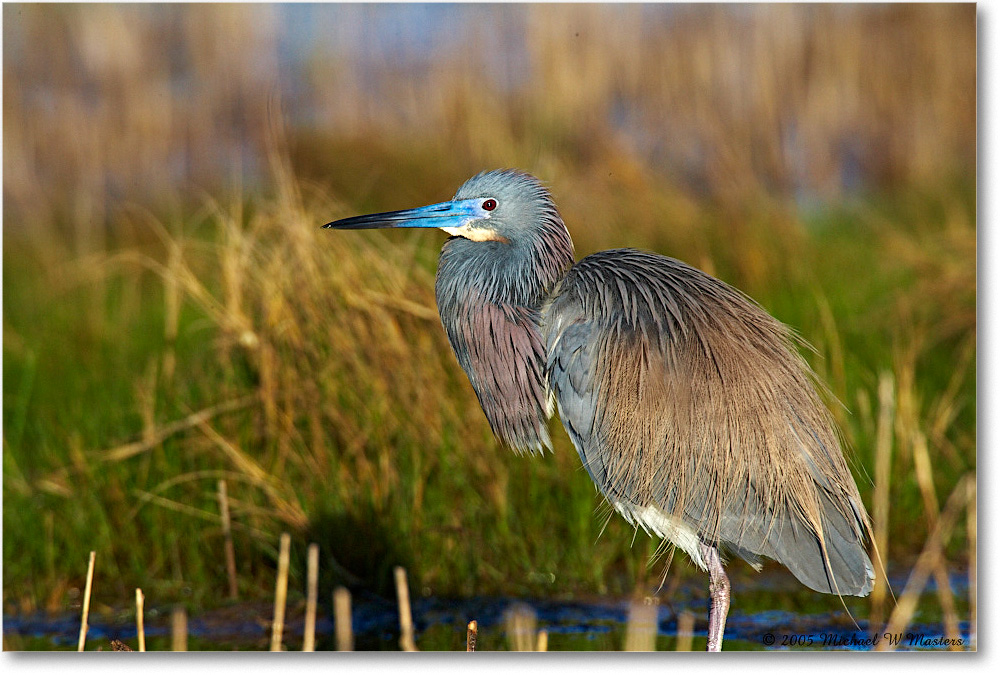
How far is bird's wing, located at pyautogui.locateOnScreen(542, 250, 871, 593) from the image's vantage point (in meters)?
3.18

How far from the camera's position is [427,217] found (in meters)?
3.38

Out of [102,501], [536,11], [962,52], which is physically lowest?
[102,501]

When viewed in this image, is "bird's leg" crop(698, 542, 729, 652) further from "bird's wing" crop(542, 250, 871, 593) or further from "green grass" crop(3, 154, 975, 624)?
"green grass" crop(3, 154, 975, 624)

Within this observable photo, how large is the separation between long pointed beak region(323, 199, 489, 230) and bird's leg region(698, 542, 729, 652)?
1.12 metres

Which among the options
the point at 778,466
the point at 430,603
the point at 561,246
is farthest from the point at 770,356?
the point at 430,603

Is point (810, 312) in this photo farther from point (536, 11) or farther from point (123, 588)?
point (123, 588)

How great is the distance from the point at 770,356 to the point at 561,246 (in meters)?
0.67

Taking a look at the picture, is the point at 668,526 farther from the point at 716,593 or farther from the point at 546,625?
the point at 546,625

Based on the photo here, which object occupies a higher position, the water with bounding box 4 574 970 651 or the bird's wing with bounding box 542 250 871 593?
the bird's wing with bounding box 542 250 871 593

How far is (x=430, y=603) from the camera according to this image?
159 inches

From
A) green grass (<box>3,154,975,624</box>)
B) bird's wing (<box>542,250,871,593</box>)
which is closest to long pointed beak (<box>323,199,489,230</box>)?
bird's wing (<box>542,250,871,593</box>)

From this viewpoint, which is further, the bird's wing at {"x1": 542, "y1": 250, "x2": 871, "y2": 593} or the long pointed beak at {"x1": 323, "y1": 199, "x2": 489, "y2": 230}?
the long pointed beak at {"x1": 323, "y1": 199, "x2": 489, "y2": 230}

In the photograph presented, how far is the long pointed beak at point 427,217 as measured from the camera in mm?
3357

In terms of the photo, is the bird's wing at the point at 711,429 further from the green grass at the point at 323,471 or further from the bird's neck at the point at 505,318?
the green grass at the point at 323,471
